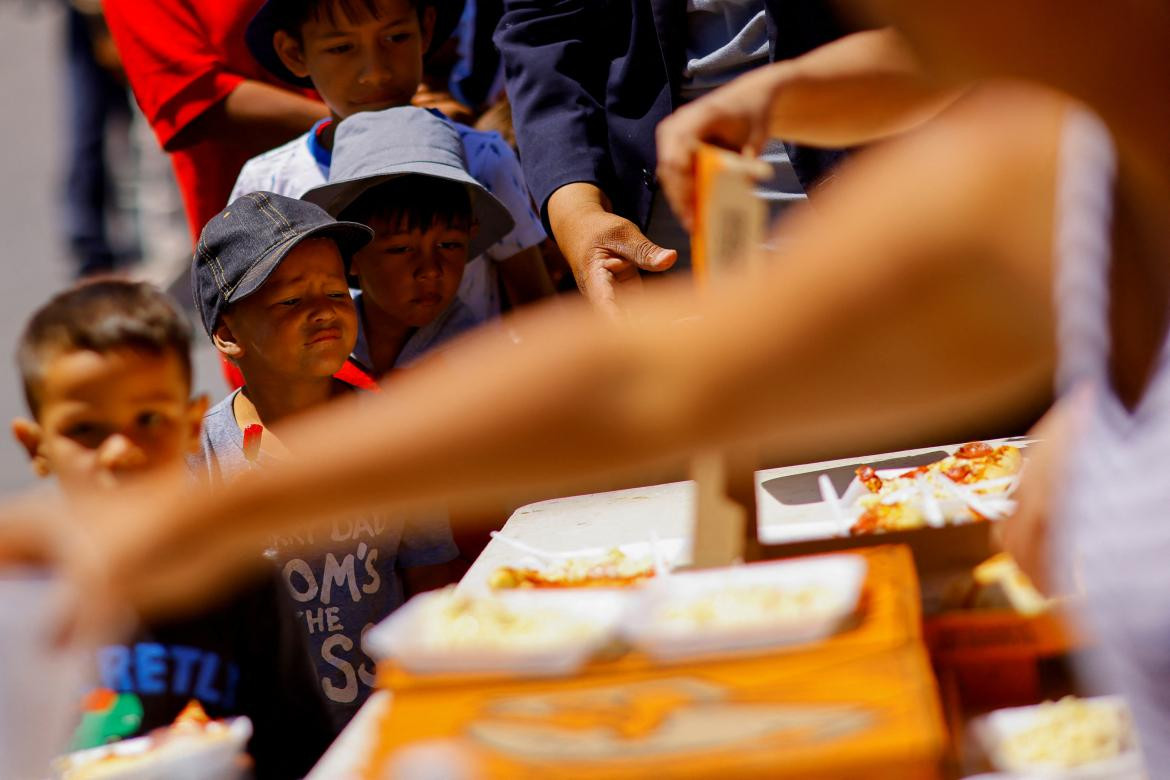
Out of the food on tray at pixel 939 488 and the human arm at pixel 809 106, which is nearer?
the human arm at pixel 809 106

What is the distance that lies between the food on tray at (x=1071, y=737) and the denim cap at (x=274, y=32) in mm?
2247

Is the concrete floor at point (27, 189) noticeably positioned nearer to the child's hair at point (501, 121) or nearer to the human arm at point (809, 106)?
the child's hair at point (501, 121)

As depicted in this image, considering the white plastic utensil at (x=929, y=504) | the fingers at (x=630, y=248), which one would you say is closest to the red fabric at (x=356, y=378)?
the fingers at (x=630, y=248)

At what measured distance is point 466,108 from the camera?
141 inches

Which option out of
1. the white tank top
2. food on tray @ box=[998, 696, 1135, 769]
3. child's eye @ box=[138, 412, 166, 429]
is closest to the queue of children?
child's eye @ box=[138, 412, 166, 429]

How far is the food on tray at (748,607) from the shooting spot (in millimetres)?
1241

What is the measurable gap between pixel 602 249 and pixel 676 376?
5.68 ft

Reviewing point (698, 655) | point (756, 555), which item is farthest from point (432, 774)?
point (756, 555)

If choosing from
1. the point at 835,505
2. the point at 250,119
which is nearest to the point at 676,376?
the point at 835,505

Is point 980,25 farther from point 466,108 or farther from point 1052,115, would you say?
point 466,108

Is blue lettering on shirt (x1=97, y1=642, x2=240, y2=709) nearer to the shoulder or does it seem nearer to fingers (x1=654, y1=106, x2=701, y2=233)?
fingers (x1=654, y1=106, x2=701, y2=233)

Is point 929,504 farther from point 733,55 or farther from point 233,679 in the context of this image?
point 733,55

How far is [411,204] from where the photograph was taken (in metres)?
2.93

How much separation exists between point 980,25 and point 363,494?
17.7 inches
